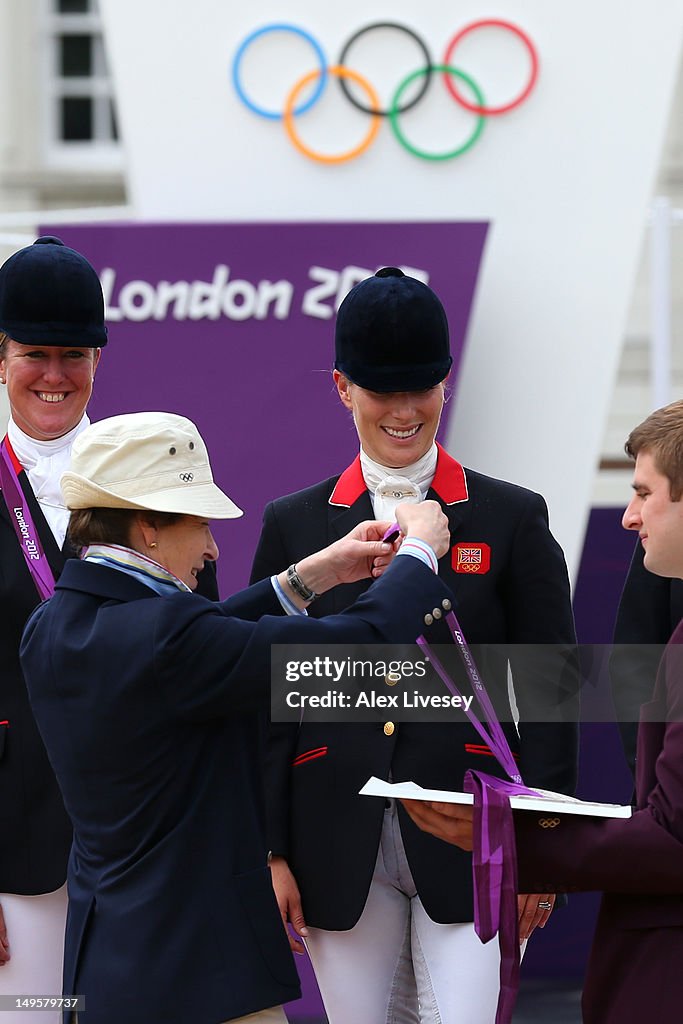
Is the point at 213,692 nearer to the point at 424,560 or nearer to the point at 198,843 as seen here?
the point at 198,843

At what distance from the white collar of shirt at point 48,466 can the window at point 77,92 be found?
32.6 ft

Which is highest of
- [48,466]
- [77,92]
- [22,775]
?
[77,92]

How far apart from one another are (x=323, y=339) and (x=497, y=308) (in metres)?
0.65

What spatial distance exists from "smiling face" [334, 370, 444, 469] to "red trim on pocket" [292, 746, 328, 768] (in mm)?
566

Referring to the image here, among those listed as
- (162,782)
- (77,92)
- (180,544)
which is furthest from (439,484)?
(77,92)

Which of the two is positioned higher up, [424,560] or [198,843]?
[424,560]

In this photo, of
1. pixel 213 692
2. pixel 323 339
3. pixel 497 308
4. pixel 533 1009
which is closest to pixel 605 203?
pixel 497 308

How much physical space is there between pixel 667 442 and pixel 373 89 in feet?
10.8

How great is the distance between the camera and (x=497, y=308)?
5406 millimetres

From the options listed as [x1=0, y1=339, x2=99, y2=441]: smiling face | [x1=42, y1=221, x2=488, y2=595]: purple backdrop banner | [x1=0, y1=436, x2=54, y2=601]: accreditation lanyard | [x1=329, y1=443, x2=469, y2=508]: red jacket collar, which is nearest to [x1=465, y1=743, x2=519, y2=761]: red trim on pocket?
[x1=329, y1=443, x2=469, y2=508]: red jacket collar

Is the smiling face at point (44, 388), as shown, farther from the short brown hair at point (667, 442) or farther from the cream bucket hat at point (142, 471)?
the short brown hair at point (667, 442)

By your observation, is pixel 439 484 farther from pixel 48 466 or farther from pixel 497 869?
pixel 497 869

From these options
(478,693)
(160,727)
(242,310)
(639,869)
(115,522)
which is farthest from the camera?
(242,310)

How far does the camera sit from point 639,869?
212cm
